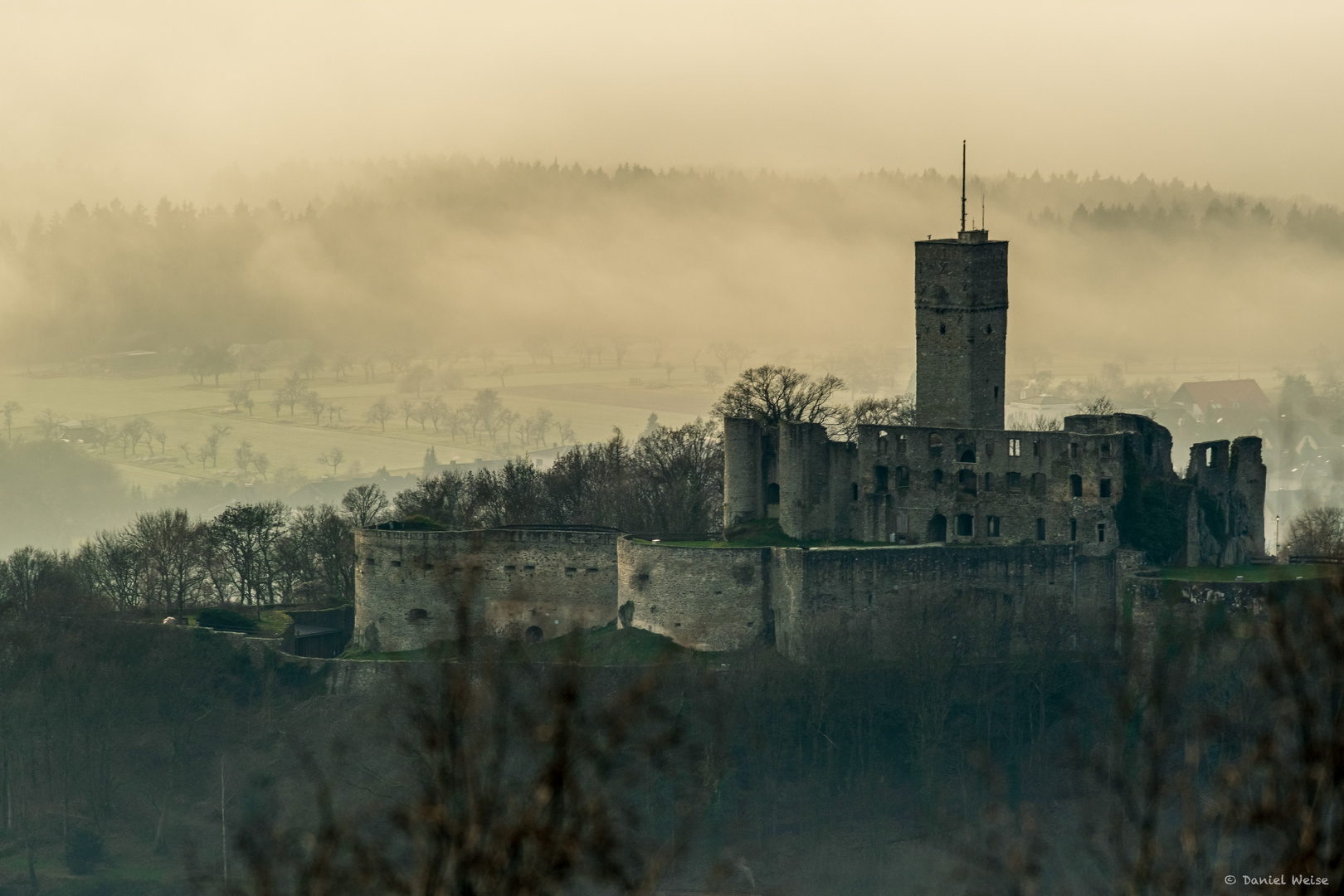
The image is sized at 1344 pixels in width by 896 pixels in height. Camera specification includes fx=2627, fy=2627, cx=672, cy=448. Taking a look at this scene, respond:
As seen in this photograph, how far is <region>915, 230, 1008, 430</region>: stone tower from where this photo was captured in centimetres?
7788

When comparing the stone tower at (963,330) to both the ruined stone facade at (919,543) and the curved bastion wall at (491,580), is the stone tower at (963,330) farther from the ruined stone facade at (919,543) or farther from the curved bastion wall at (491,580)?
the curved bastion wall at (491,580)

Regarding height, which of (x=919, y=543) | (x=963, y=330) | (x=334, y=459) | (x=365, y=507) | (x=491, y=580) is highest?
(x=963, y=330)

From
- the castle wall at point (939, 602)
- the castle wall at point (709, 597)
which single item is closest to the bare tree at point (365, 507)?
the castle wall at point (709, 597)

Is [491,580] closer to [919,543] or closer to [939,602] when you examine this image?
[919,543]

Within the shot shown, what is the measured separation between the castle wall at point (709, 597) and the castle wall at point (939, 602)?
56 centimetres

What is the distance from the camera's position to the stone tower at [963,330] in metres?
77.9

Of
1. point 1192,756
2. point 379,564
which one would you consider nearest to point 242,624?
point 379,564

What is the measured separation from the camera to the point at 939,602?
72.8 meters

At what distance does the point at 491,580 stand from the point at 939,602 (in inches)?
566

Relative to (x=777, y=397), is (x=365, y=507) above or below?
below

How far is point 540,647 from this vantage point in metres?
76.6

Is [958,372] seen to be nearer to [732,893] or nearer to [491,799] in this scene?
[732,893]

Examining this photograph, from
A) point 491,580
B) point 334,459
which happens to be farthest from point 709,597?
point 334,459

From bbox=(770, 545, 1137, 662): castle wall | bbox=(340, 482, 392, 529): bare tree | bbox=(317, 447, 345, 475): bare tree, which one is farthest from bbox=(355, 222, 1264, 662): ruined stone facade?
bbox=(317, 447, 345, 475): bare tree
